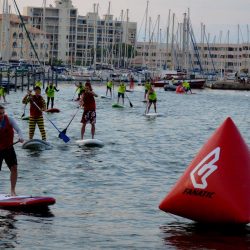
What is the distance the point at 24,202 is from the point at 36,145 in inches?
384

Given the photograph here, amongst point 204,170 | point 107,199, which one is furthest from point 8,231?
point 107,199

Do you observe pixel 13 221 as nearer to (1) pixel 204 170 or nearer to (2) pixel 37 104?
(1) pixel 204 170

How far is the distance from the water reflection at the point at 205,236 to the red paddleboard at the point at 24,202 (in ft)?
6.82

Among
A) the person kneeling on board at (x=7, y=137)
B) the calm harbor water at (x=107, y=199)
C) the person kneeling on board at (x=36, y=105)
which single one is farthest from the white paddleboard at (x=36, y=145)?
the person kneeling on board at (x=7, y=137)

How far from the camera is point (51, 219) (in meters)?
14.3

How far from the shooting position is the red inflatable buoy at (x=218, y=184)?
42.6ft

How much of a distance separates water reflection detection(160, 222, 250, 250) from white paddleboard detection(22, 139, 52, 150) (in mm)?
10581

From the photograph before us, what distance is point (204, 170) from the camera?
13156 mm

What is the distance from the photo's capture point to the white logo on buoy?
516 inches

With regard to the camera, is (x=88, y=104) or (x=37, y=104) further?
(x=88, y=104)

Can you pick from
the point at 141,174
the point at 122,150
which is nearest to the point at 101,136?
the point at 122,150

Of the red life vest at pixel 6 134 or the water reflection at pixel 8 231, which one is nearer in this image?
the water reflection at pixel 8 231

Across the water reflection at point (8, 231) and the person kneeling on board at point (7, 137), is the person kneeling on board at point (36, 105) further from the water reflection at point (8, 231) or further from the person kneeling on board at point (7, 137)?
the water reflection at point (8, 231)

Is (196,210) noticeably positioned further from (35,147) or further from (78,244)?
(35,147)
